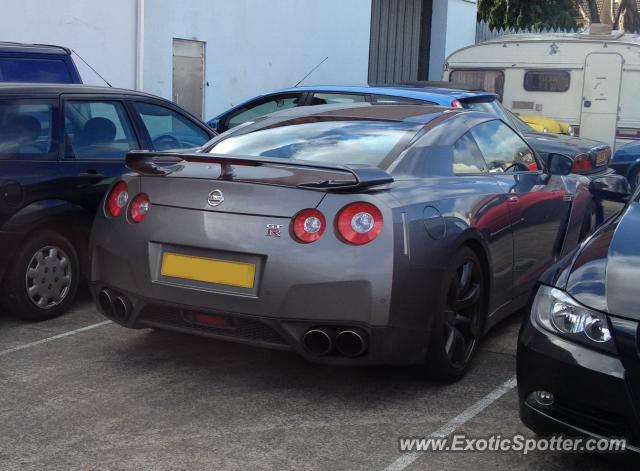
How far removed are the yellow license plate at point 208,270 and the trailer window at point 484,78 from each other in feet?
36.5

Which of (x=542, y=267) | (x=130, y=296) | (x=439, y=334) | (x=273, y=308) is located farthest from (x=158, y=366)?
(x=542, y=267)

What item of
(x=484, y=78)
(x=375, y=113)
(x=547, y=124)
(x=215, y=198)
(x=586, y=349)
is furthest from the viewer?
(x=484, y=78)

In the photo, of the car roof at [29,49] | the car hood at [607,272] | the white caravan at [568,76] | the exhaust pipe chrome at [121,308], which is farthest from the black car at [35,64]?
the white caravan at [568,76]

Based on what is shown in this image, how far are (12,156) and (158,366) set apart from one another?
5.57 feet

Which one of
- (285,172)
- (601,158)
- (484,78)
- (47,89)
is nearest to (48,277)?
(47,89)

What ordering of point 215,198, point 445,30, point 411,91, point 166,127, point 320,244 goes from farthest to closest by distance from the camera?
point 445,30 < point 411,91 < point 166,127 < point 215,198 < point 320,244

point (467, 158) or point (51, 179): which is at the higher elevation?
point (467, 158)

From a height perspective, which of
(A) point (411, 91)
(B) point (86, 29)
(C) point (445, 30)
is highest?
(C) point (445, 30)

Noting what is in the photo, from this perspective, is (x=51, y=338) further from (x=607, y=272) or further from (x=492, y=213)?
(x=607, y=272)

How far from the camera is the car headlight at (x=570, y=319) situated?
3.45 meters

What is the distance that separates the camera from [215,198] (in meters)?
4.48

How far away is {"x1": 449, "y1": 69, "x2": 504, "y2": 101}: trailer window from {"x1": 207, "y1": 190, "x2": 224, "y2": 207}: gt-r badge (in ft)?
36.1

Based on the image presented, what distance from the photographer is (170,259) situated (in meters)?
4.50

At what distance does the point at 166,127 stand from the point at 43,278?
167cm
